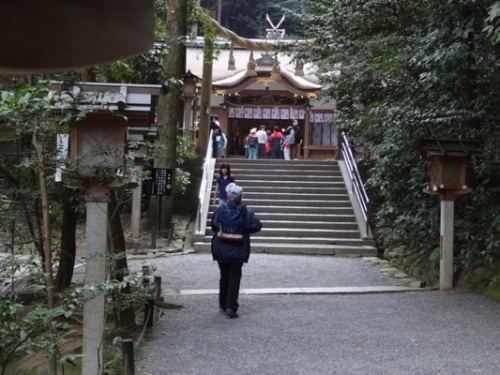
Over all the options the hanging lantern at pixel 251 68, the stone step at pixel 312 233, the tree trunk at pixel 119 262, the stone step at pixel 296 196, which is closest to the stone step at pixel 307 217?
the stone step at pixel 312 233

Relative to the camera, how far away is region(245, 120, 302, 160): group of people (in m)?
24.7

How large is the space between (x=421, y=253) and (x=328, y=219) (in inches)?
198

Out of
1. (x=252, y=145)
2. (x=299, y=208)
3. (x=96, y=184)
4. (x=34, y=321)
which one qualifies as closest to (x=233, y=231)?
(x=96, y=184)

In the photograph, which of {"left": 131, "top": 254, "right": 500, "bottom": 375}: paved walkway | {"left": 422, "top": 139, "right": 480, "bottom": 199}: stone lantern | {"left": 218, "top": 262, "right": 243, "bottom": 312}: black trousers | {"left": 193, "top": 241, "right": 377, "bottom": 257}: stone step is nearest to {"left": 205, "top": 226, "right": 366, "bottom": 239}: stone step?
{"left": 193, "top": 241, "right": 377, "bottom": 257}: stone step

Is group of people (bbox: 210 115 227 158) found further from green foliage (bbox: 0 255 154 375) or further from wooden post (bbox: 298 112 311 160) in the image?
green foliage (bbox: 0 255 154 375)

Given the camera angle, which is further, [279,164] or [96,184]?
[279,164]

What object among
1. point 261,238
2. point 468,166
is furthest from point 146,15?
point 261,238

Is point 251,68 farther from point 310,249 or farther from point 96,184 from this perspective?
point 96,184

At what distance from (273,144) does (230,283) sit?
1780 centimetres

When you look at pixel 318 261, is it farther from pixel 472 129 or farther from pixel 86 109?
pixel 86 109

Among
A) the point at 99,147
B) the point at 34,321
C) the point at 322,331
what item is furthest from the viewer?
the point at 322,331

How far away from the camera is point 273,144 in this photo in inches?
1010

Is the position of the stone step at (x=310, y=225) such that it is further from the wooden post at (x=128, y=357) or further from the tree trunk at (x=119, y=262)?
the wooden post at (x=128, y=357)

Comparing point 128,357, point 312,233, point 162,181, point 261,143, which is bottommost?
point 128,357
